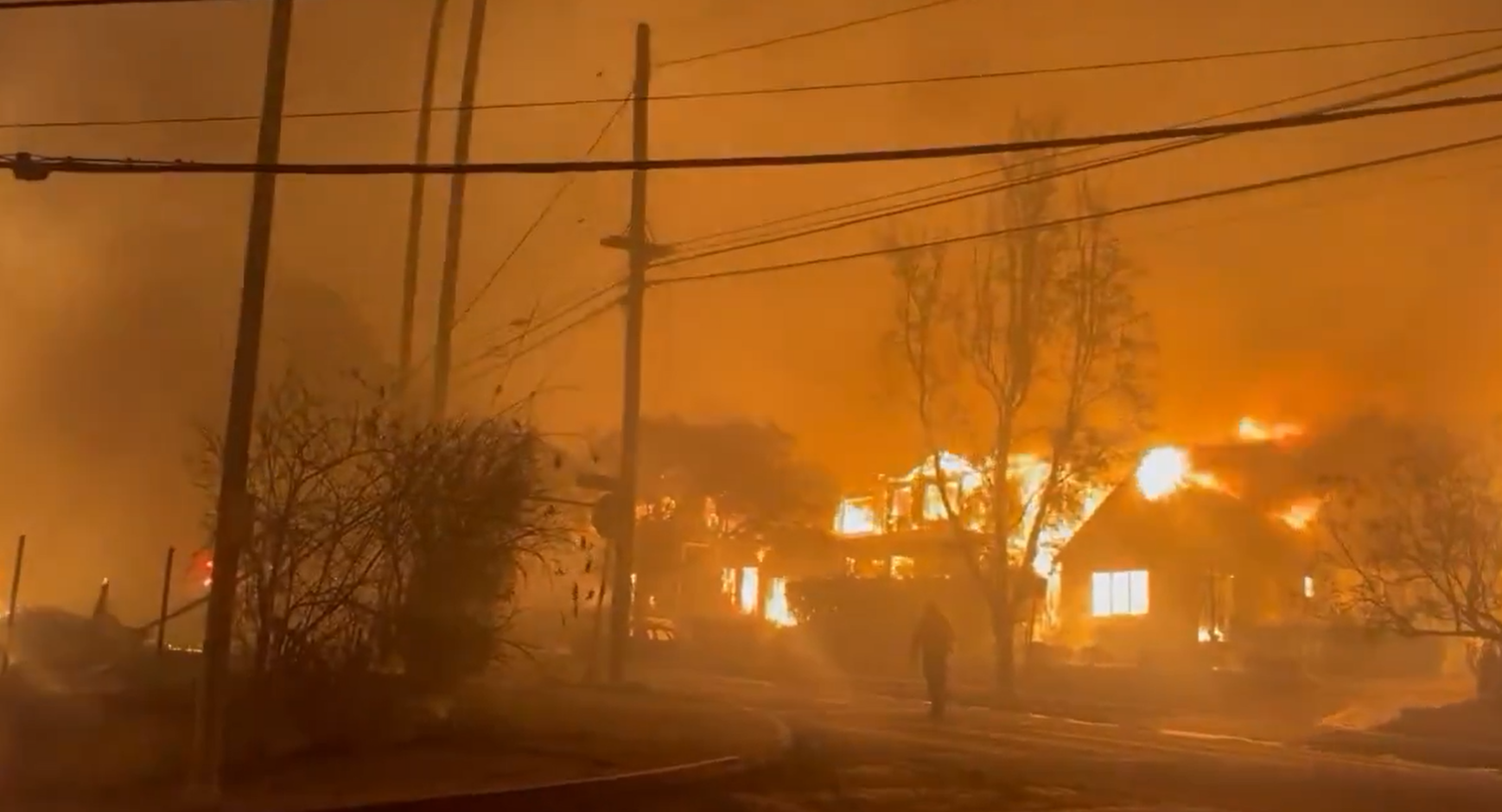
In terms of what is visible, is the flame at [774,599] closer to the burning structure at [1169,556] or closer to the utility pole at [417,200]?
the burning structure at [1169,556]

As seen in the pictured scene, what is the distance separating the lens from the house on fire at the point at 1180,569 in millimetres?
41031

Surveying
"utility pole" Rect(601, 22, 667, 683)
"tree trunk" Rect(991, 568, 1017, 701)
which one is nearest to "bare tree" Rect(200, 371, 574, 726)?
"utility pole" Rect(601, 22, 667, 683)

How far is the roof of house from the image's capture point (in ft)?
136

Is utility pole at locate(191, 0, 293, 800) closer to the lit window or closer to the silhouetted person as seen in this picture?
the silhouetted person

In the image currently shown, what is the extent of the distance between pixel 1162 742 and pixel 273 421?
11813 millimetres

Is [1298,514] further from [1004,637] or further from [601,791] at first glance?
[601,791]

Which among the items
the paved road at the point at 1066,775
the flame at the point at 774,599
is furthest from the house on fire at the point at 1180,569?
the paved road at the point at 1066,775

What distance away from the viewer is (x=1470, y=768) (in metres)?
17.5

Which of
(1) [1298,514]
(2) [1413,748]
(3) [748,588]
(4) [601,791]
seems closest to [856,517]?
(3) [748,588]

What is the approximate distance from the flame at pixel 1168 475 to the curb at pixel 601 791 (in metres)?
31.3

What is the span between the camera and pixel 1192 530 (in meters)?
41.8

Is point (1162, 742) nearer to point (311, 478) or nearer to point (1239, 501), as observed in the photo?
point (311, 478)

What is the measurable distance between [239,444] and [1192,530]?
34552mm

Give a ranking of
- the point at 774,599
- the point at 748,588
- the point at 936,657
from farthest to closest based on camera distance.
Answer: the point at 748,588, the point at 774,599, the point at 936,657
